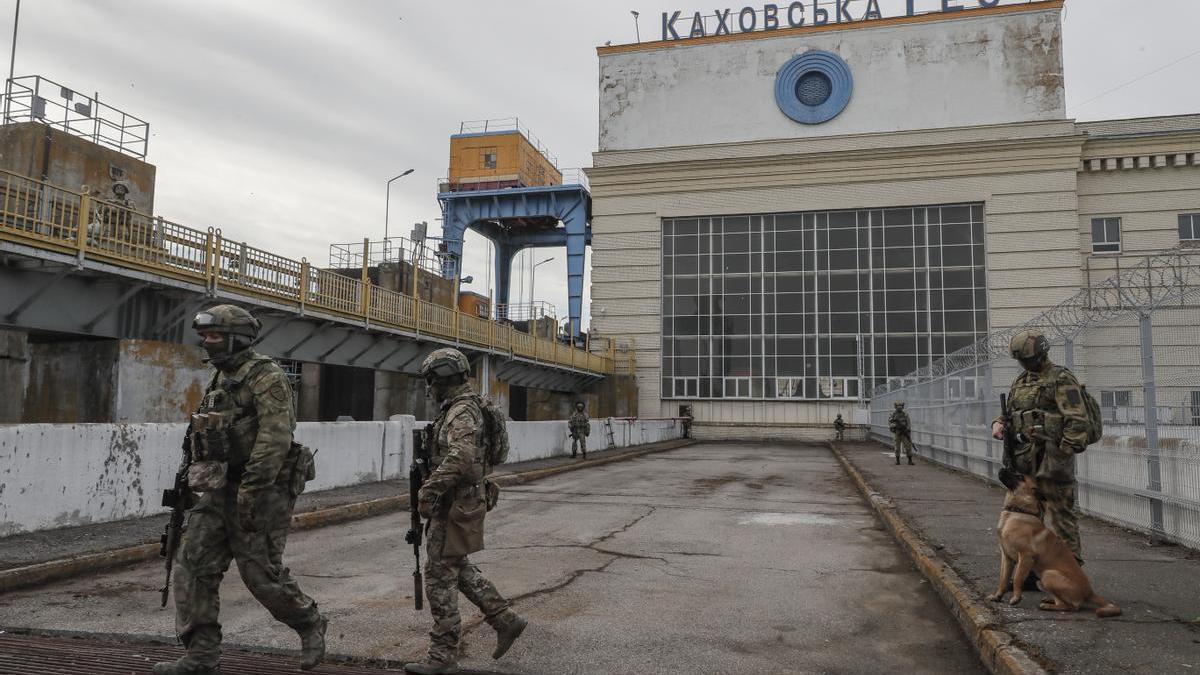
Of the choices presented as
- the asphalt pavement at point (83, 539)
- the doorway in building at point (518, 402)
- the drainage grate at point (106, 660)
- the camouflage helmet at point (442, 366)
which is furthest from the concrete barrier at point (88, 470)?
the doorway in building at point (518, 402)

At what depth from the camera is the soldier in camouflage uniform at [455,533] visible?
435cm

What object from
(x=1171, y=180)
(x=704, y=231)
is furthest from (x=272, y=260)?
(x=1171, y=180)

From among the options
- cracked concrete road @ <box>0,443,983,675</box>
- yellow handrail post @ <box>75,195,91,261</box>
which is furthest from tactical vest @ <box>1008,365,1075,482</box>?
yellow handrail post @ <box>75,195,91,261</box>

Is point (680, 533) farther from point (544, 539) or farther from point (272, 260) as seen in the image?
point (272, 260)

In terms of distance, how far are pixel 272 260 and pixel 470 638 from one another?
40.7 ft

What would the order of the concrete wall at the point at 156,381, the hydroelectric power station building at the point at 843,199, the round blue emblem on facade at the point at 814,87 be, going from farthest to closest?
the round blue emblem on facade at the point at 814,87, the hydroelectric power station building at the point at 843,199, the concrete wall at the point at 156,381

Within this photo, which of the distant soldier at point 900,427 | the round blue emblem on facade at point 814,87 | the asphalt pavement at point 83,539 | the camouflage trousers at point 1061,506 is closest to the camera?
the camouflage trousers at point 1061,506

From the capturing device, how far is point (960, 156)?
40.0 m

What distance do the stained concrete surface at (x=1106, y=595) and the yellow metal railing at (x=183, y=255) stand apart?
11.7 meters

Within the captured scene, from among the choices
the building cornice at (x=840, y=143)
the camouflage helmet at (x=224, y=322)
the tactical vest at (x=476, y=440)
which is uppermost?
the building cornice at (x=840, y=143)

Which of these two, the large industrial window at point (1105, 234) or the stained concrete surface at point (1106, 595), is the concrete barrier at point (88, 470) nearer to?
the stained concrete surface at point (1106, 595)

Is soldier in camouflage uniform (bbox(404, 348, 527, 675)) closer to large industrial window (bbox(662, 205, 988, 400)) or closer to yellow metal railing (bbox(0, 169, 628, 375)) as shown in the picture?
yellow metal railing (bbox(0, 169, 628, 375))

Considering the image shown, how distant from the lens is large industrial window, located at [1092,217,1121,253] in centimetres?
3938

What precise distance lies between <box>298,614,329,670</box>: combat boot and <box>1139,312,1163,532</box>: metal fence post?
25.3 ft
